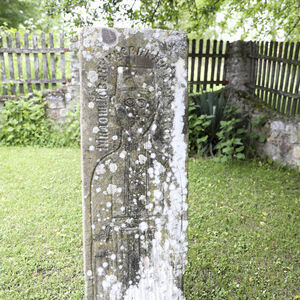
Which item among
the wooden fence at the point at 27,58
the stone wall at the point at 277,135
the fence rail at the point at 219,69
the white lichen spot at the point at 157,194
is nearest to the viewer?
the white lichen spot at the point at 157,194

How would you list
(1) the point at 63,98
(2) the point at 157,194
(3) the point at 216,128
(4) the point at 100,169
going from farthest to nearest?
(1) the point at 63,98 < (3) the point at 216,128 < (2) the point at 157,194 < (4) the point at 100,169

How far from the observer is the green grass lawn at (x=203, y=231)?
279cm

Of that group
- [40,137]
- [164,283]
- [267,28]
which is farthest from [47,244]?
[267,28]

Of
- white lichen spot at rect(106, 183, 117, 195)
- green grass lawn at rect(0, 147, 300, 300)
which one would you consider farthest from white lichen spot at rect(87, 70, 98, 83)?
green grass lawn at rect(0, 147, 300, 300)

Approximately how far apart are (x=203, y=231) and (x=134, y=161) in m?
1.90

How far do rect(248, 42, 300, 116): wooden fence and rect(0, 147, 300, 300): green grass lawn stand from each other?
113 centimetres

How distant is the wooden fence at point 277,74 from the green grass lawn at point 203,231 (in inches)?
44.5

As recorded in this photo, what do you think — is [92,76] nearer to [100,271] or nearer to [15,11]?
[100,271]

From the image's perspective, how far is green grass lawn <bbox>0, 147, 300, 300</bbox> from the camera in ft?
9.14

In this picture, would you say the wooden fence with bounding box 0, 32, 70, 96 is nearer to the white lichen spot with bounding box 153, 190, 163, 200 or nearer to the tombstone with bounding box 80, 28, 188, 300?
the tombstone with bounding box 80, 28, 188, 300

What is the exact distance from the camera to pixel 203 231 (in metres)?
3.56

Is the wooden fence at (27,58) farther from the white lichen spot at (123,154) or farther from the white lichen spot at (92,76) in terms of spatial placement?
the white lichen spot at (123,154)

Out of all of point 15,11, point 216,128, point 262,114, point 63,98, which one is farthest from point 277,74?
point 15,11

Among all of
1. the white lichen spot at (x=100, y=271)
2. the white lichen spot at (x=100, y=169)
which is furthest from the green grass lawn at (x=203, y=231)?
the white lichen spot at (x=100, y=169)
